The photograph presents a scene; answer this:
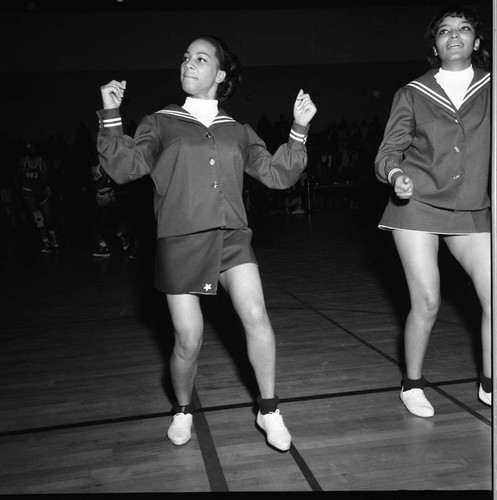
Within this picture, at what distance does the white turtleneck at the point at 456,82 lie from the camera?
2.47 m

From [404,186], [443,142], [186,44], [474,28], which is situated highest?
[186,44]

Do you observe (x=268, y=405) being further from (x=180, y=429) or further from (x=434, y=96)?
(x=434, y=96)

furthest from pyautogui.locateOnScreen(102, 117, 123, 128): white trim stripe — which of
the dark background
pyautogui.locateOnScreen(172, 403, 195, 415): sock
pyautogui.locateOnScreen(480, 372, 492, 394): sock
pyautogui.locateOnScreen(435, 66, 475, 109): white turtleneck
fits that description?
the dark background

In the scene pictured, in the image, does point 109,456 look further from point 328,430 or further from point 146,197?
point 146,197

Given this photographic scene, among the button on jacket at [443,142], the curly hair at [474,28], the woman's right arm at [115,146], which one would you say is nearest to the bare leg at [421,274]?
the button on jacket at [443,142]

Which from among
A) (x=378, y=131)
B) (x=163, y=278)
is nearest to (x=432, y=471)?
(x=163, y=278)

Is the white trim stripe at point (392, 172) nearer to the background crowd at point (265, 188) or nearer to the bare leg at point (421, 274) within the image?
the bare leg at point (421, 274)

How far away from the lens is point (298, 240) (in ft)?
30.8

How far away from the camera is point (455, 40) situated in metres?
2.42

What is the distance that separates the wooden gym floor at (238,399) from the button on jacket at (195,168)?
0.88 metres

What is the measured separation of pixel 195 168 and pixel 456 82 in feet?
3.63

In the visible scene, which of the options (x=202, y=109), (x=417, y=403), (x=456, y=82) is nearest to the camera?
(x=202, y=109)

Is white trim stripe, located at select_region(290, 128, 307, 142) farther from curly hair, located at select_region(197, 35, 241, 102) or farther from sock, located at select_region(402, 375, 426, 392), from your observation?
sock, located at select_region(402, 375, 426, 392)

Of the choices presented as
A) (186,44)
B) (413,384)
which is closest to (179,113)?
(413,384)
